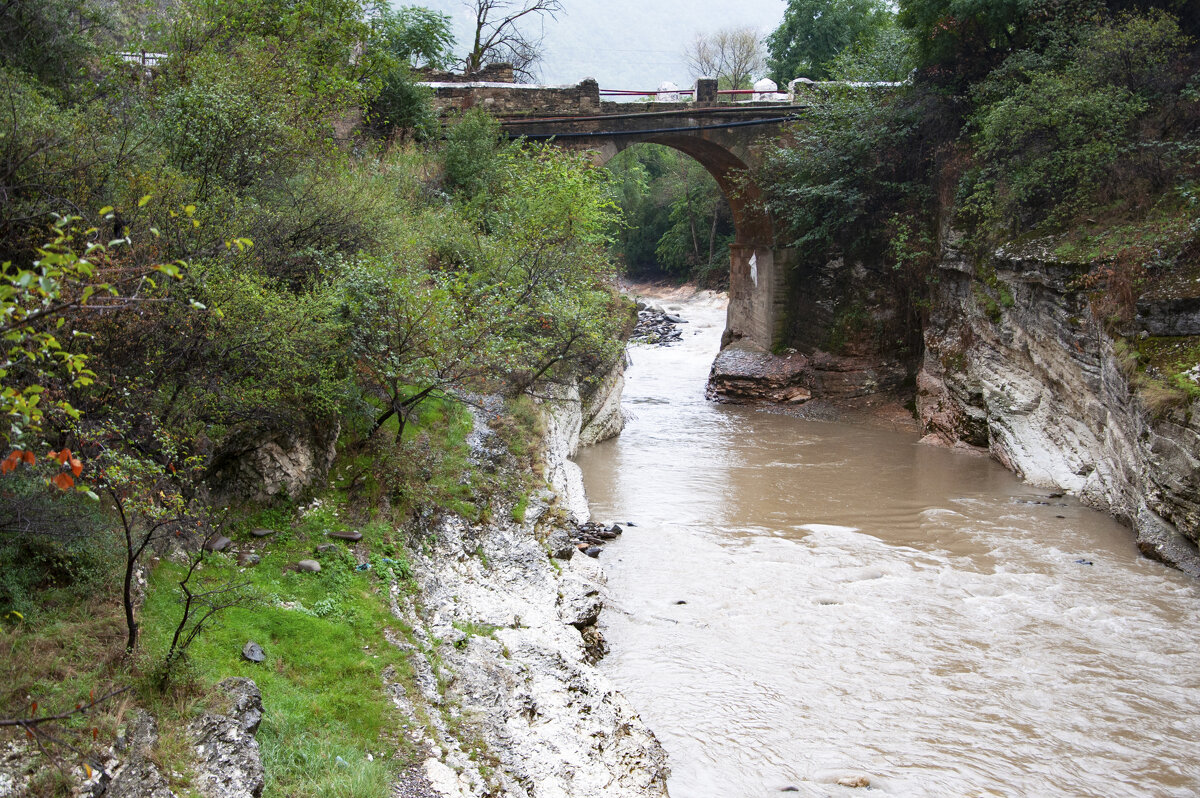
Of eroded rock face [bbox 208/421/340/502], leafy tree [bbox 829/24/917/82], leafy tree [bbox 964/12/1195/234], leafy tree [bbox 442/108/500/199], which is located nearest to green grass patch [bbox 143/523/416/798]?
eroded rock face [bbox 208/421/340/502]

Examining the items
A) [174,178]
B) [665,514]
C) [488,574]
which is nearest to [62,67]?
[174,178]

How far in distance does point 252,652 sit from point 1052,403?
14207mm

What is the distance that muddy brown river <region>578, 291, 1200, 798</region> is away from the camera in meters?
6.85

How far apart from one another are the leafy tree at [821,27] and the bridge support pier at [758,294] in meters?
9.99

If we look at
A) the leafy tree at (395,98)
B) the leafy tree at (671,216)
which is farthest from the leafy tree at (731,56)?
the leafy tree at (395,98)

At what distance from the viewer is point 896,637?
29.6 ft

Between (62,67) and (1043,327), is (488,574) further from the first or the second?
(1043,327)

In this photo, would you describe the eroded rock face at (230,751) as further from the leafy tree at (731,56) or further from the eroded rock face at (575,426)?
the leafy tree at (731,56)

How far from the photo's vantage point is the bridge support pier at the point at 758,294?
2377cm

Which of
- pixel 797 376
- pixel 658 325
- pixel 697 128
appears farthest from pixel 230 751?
pixel 658 325

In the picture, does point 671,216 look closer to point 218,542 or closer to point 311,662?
point 218,542

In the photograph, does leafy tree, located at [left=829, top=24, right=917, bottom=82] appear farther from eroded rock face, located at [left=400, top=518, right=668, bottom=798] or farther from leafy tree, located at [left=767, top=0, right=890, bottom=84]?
eroded rock face, located at [left=400, top=518, right=668, bottom=798]

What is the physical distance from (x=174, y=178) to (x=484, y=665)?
5.48 meters

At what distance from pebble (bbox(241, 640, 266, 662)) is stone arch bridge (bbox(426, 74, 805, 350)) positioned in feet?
58.1
